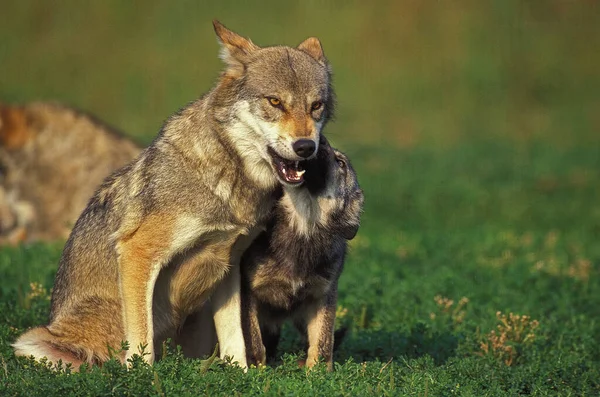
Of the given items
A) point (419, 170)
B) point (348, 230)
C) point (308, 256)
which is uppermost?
point (348, 230)

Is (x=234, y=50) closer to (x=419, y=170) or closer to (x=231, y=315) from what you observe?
(x=231, y=315)

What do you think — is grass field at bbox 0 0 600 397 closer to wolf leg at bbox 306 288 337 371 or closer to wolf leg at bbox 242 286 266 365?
wolf leg at bbox 306 288 337 371

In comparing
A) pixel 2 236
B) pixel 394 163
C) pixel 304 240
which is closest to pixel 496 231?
pixel 394 163

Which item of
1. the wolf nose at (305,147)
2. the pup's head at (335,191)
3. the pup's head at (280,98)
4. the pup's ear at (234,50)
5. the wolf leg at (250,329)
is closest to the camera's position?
the wolf nose at (305,147)

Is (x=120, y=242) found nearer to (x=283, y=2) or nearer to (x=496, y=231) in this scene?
(x=496, y=231)

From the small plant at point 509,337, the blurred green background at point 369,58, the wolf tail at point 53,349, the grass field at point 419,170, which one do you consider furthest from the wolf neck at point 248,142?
the blurred green background at point 369,58

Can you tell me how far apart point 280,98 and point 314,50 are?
2.99 feet

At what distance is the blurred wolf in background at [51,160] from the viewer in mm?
14133

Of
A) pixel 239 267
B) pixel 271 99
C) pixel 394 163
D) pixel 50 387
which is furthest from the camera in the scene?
pixel 394 163

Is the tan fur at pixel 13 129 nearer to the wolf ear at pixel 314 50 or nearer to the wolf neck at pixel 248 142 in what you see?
the wolf ear at pixel 314 50

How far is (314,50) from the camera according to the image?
7.36 m

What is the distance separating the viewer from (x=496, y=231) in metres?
14.3

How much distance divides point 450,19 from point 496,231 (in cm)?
1603

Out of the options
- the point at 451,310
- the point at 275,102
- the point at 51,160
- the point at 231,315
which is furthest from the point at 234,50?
the point at 51,160
